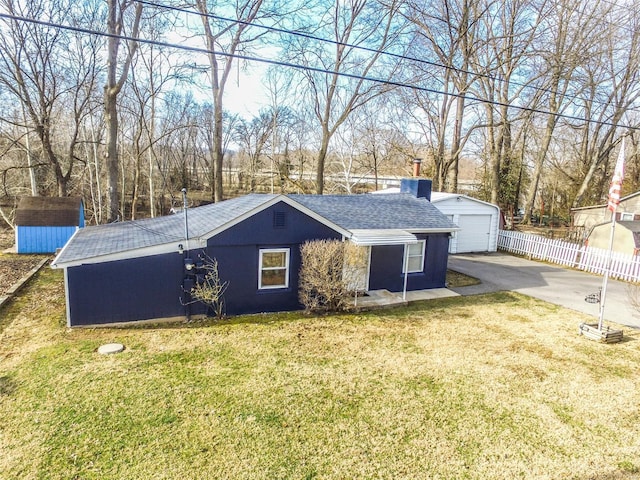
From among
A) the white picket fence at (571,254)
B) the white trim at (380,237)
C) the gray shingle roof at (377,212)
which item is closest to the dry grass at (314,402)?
the white trim at (380,237)

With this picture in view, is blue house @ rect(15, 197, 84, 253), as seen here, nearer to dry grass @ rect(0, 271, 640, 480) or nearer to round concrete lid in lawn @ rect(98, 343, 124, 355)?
dry grass @ rect(0, 271, 640, 480)

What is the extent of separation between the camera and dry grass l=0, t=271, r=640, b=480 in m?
4.74

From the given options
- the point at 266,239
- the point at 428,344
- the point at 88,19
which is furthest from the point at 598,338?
the point at 88,19

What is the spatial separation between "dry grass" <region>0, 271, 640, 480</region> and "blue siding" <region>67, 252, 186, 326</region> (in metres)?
0.47

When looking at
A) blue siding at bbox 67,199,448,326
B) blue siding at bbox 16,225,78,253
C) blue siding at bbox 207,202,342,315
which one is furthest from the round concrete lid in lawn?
blue siding at bbox 16,225,78,253

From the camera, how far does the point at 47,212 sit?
16.0m

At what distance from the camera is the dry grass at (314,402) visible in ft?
15.5

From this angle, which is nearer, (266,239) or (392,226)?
(266,239)

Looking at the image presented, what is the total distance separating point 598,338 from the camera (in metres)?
8.88

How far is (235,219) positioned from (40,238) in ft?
38.8

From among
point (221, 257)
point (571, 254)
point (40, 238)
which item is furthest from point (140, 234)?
point (571, 254)

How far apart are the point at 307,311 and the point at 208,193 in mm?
31395

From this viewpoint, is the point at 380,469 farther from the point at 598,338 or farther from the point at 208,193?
the point at 208,193

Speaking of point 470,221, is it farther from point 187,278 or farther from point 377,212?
point 187,278
